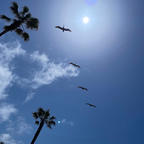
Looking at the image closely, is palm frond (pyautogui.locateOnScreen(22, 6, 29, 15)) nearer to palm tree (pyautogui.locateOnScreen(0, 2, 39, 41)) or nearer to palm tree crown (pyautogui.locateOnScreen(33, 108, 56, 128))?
palm tree (pyautogui.locateOnScreen(0, 2, 39, 41))

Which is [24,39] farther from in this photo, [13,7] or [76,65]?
[76,65]

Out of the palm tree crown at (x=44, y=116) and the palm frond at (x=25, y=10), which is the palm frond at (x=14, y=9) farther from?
the palm tree crown at (x=44, y=116)

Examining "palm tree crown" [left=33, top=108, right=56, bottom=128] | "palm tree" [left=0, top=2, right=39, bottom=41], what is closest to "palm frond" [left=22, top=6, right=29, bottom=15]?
"palm tree" [left=0, top=2, right=39, bottom=41]

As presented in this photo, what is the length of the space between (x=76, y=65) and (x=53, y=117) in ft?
35.3

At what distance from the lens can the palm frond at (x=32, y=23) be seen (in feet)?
61.4

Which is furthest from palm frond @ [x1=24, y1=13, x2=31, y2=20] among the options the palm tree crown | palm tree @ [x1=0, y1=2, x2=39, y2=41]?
the palm tree crown

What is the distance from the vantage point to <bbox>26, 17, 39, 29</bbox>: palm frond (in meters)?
18.7

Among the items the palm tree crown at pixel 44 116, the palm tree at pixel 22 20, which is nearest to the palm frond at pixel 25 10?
the palm tree at pixel 22 20

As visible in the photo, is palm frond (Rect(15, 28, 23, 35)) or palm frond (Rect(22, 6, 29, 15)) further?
palm frond (Rect(22, 6, 29, 15))

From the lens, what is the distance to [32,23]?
18797mm

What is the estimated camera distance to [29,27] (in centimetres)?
1878

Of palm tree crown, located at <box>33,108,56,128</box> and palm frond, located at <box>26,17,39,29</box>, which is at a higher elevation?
palm frond, located at <box>26,17,39,29</box>

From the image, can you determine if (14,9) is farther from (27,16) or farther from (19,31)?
(19,31)

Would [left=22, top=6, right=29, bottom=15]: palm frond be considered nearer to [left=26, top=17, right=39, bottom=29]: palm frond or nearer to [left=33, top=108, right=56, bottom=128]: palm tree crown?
[left=26, top=17, right=39, bottom=29]: palm frond
